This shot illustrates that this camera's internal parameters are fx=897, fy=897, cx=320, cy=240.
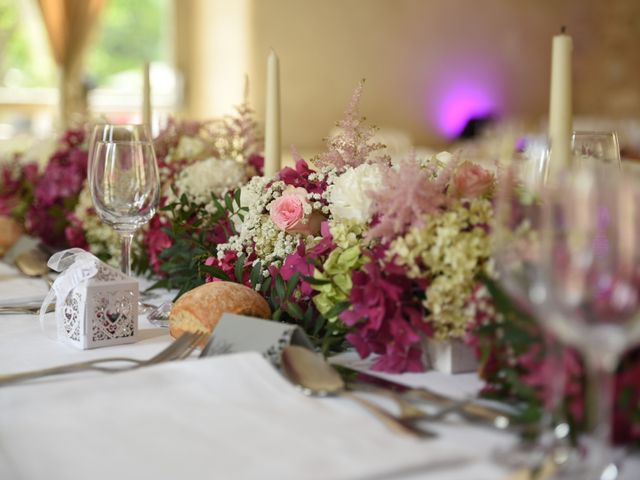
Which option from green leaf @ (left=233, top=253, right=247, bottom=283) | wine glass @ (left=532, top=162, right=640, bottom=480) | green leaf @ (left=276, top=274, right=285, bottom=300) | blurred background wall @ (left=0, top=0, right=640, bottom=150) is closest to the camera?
wine glass @ (left=532, top=162, right=640, bottom=480)

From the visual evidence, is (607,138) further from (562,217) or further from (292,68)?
(292,68)

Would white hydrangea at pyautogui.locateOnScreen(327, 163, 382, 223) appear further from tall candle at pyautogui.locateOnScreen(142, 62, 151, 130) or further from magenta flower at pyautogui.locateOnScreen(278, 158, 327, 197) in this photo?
tall candle at pyautogui.locateOnScreen(142, 62, 151, 130)

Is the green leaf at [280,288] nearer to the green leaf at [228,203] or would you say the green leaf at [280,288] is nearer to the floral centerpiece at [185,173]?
the green leaf at [228,203]

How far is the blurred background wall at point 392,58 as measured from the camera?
298 inches

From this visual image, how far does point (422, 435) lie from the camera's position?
0.81 metres

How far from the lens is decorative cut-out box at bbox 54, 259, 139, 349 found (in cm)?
116

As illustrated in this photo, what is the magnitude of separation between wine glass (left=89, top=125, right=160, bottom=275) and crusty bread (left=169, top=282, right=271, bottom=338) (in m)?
0.20

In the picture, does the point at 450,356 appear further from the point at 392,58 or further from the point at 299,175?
the point at 392,58

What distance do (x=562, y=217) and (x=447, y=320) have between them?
352mm

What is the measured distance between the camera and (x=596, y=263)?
682 mm

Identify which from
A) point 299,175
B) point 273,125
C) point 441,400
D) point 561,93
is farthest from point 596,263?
point 273,125

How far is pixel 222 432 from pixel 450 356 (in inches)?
13.6

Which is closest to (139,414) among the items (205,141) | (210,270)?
(210,270)

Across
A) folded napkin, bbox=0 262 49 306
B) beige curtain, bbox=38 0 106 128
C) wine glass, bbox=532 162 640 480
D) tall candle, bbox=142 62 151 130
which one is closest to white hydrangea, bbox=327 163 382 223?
wine glass, bbox=532 162 640 480
